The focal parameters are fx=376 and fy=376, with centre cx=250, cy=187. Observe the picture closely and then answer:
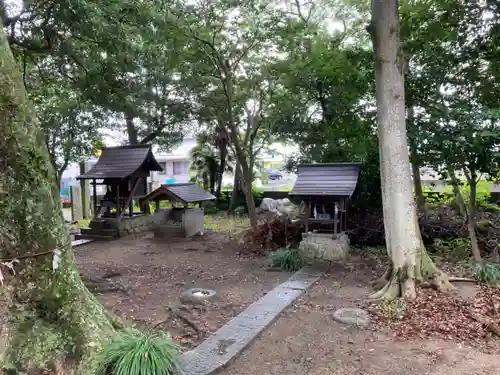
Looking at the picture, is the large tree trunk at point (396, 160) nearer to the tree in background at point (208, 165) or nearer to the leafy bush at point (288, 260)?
the leafy bush at point (288, 260)

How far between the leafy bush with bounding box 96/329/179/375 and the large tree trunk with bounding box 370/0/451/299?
3.46 metres

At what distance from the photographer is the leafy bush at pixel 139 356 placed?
114 inches

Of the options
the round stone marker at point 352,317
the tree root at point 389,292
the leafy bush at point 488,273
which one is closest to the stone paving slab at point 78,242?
the round stone marker at point 352,317

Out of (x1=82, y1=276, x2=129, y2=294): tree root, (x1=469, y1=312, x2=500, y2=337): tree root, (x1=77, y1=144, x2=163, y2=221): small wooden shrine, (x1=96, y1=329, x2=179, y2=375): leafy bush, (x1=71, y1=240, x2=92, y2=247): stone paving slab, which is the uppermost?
(x1=77, y1=144, x2=163, y2=221): small wooden shrine

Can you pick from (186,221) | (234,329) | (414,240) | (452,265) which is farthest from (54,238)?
(186,221)

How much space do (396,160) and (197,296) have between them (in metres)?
3.52

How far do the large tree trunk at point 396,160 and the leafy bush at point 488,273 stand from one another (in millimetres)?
823

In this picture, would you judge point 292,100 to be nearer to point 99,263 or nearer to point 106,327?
point 99,263

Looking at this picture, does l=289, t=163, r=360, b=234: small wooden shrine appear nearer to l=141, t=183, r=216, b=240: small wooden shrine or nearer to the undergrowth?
the undergrowth

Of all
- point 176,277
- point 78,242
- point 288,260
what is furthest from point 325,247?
point 78,242

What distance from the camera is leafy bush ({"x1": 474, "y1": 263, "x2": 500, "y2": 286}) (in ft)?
18.9

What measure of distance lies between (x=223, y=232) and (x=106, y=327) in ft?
30.0

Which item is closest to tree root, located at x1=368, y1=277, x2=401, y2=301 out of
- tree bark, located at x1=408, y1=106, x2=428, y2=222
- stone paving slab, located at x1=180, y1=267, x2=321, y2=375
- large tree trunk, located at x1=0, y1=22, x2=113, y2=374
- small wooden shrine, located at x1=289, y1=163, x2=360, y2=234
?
stone paving slab, located at x1=180, y1=267, x2=321, y2=375

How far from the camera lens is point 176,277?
280 inches
